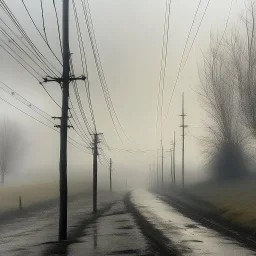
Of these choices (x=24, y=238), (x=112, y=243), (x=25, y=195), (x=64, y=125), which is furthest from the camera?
(x=25, y=195)

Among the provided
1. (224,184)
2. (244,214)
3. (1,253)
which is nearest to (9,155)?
(224,184)

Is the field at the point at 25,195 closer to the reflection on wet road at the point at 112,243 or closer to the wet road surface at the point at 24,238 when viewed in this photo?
the wet road surface at the point at 24,238

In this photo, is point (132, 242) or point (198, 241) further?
point (198, 241)

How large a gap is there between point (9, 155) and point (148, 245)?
3683 inches

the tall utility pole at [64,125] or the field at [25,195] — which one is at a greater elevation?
the tall utility pole at [64,125]

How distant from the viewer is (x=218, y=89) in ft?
178

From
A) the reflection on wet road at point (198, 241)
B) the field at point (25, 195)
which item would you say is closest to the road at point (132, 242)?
the reflection on wet road at point (198, 241)

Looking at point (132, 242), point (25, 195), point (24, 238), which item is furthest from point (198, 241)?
point (25, 195)

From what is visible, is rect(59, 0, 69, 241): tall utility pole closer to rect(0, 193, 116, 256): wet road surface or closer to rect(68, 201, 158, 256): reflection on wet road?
rect(0, 193, 116, 256): wet road surface

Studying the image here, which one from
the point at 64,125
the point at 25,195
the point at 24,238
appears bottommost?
the point at 24,238

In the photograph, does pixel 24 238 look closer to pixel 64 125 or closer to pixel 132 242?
pixel 64 125

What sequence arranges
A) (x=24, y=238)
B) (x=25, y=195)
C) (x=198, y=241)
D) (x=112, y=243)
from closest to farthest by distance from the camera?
(x=112, y=243) → (x=198, y=241) → (x=24, y=238) → (x=25, y=195)

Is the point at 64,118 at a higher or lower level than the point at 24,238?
higher

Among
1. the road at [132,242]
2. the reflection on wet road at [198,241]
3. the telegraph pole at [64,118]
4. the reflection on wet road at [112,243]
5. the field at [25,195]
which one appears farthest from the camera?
the field at [25,195]
